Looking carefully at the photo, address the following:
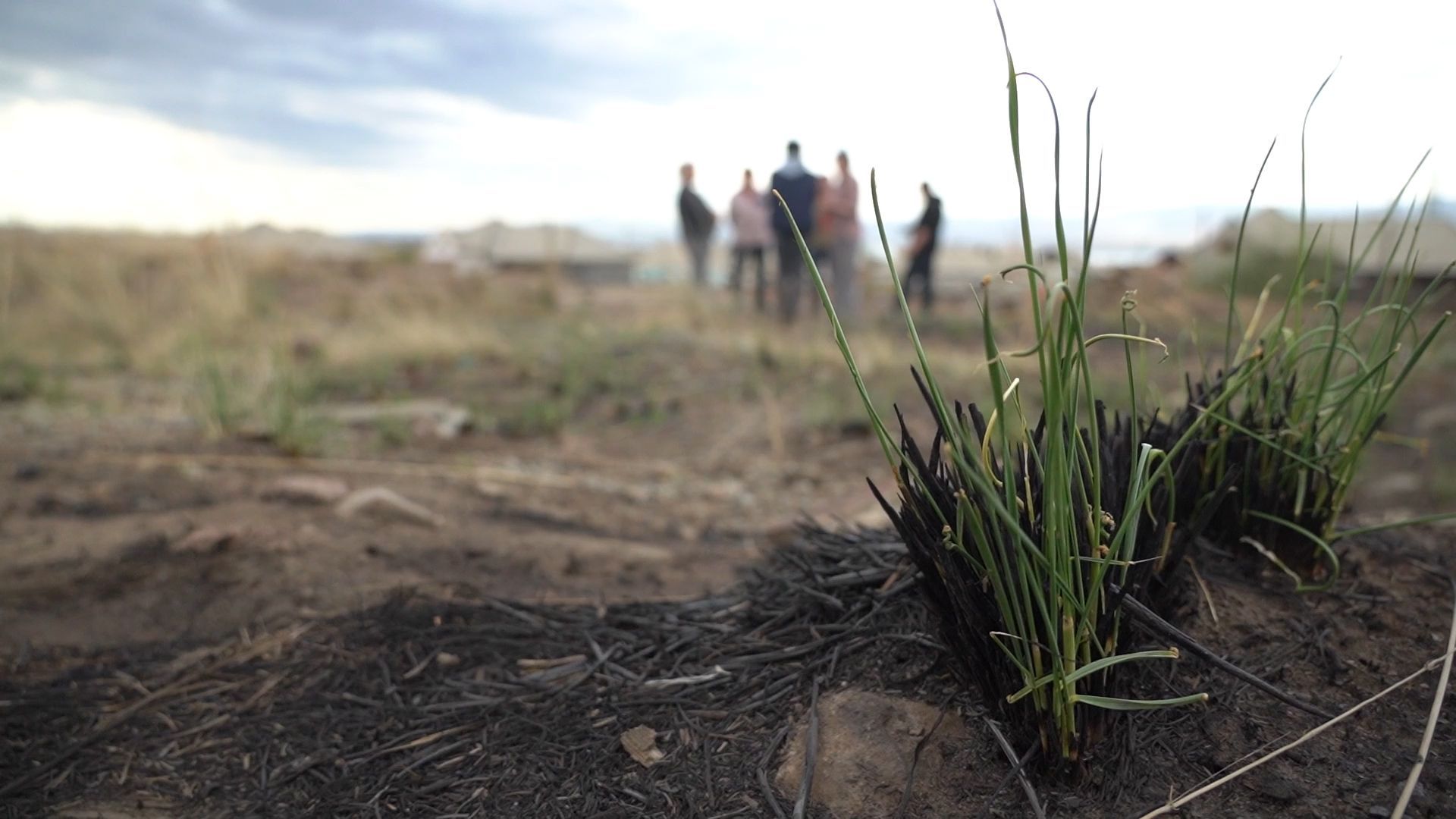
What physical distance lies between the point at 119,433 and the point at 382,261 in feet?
50.0

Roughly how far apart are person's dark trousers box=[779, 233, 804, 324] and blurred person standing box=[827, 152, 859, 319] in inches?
16.0

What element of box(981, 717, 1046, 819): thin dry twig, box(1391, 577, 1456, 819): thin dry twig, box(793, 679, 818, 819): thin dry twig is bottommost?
box(793, 679, 818, 819): thin dry twig

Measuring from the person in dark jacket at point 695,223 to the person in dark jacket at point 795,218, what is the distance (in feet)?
4.11

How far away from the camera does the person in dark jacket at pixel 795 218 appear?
31.9 ft

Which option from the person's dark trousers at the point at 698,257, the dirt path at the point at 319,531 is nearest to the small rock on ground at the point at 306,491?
the dirt path at the point at 319,531

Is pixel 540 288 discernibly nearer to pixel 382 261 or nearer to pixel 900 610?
pixel 382 261

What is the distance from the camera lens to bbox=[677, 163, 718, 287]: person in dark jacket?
37.4 ft

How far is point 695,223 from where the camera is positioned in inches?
467

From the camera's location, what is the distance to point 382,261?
1989cm

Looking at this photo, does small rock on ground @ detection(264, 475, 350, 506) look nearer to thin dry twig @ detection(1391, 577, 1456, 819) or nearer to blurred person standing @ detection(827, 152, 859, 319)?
thin dry twig @ detection(1391, 577, 1456, 819)

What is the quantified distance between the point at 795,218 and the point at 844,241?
1264mm

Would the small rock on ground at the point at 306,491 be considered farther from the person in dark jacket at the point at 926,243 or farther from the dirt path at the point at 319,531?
the person in dark jacket at the point at 926,243

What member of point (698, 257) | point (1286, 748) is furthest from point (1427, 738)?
point (698, 257)

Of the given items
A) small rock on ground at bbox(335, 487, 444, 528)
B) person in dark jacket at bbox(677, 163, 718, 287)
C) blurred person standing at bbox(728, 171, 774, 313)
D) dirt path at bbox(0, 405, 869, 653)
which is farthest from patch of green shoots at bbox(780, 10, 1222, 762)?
person in dark jacket at bbox(677, 163, 718, 287)
